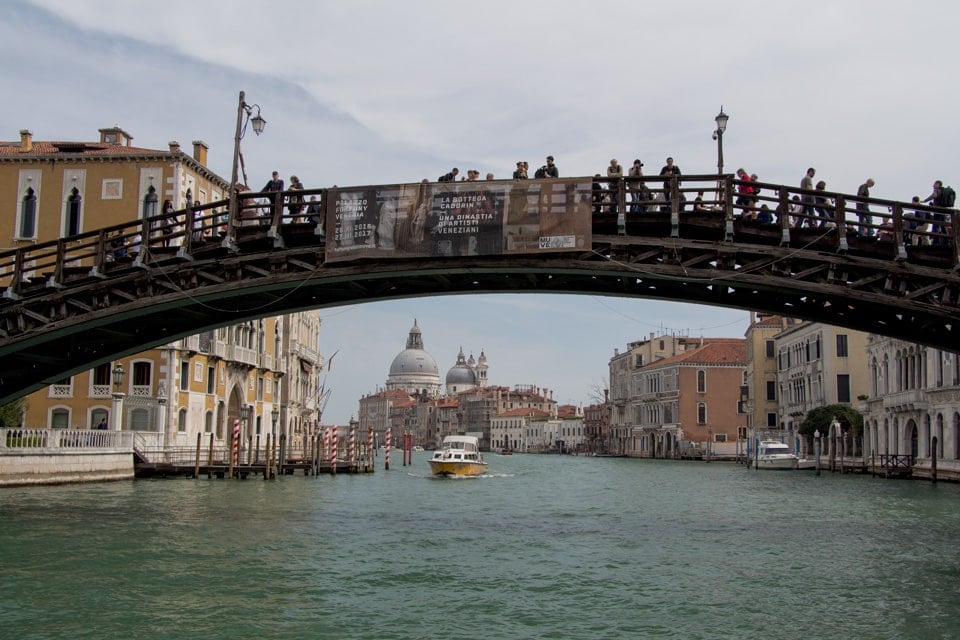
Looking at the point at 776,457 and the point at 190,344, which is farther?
the point at 776,457

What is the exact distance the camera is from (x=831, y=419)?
5656 centimetres

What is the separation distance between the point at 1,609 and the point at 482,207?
31.6 ft

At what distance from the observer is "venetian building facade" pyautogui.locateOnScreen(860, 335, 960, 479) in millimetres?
39281

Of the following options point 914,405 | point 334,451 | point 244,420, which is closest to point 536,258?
point 334,451

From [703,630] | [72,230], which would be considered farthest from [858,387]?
[703,630]

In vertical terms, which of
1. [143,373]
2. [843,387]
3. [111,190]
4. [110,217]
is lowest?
[143,373]

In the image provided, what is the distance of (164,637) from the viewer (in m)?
11.2

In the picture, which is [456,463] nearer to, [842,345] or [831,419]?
[831,419]

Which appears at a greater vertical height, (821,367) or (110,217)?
(110,217)

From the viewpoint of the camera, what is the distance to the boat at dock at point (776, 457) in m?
57.3

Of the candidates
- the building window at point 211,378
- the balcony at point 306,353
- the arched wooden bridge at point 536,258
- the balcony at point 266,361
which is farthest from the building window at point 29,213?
the arched wooden bridge at point 536,258

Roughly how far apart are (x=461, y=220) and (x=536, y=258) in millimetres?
1489

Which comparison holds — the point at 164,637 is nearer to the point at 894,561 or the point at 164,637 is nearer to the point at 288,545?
the point at 288,545

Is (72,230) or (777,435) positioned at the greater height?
(72,230)
